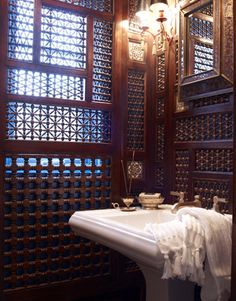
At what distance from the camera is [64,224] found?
6.84 feet

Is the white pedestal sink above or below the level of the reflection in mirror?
below

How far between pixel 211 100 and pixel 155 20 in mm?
709

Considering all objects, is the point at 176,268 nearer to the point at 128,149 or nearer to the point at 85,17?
the point at 128,149

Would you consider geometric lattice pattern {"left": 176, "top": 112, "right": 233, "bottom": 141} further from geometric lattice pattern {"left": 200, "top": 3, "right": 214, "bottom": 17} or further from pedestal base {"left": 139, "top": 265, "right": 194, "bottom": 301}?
pedestal base {"left": 139, "top": 265, "right": 194, "bottom": 301}

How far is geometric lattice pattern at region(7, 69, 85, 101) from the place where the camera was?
6.46 feet

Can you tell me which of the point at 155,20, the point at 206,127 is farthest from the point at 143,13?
the point at 206,127

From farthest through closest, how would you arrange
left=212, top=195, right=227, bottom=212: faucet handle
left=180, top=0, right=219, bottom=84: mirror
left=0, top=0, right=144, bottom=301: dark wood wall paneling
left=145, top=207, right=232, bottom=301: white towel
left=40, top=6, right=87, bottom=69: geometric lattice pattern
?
left=40, top=6, right=87, bottom=69: geometric lattice pattern
left=0, top=0, right=144, bottom=301: dark wood wall paneling
left=180, top=0, right=219, bottom=84: mirror
left=212, top=195, right=227, bottom=212: faucet handle
left=145, top=207, right=232, bottom=301: white towel

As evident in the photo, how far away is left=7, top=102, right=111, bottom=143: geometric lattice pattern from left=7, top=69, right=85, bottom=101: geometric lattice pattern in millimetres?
76

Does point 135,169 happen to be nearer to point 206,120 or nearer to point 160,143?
point 160,143

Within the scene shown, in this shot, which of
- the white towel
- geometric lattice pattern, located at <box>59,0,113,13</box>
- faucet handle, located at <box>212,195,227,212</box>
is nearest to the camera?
the white towel

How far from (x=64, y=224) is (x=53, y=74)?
921mm

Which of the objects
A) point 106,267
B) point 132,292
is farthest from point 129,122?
point 132,292

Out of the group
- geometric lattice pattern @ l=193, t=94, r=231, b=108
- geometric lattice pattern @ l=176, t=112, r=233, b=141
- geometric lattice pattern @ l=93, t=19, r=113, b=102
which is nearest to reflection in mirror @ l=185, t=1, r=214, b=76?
geometric lattice pattern @ l=193, t=94, r=231, b=108

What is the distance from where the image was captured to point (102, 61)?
Answer: 2230 millimetres
